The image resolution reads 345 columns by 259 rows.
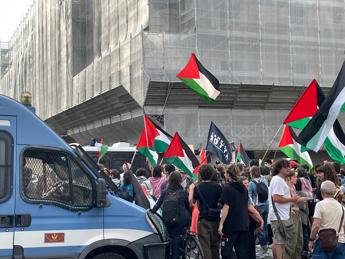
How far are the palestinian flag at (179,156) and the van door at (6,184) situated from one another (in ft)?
18.0

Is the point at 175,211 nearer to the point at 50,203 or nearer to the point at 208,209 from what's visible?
the point at 208,209

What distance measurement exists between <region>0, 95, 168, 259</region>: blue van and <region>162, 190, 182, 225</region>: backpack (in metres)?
1.47

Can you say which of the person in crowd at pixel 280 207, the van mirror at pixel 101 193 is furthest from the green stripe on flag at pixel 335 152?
the van mirror at pixel 101 193

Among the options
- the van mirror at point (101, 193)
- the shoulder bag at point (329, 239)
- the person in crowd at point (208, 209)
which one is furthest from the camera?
the person in crowd at point (208, 209)

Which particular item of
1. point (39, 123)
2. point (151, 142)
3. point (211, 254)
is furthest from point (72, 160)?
point (151, 142)

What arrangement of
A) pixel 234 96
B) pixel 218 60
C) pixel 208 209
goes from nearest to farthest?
pixel 208 209 → pixel 218 60 → pixel 234 96

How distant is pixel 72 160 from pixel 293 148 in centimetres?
762

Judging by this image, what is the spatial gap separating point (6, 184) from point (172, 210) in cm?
278

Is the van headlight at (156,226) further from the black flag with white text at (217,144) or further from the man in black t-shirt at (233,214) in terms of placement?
the black flag with white text at (217,144)

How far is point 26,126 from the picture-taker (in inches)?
241

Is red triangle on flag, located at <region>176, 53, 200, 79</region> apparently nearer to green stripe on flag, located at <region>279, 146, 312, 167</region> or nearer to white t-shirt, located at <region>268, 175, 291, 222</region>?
green stripe on flag, located at <region>279, 146, 312, 167</region>

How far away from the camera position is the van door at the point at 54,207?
5.94m

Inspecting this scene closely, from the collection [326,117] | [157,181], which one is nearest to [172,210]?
[157,181]

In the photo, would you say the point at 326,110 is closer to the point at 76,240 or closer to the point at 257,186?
the point at 257,186
